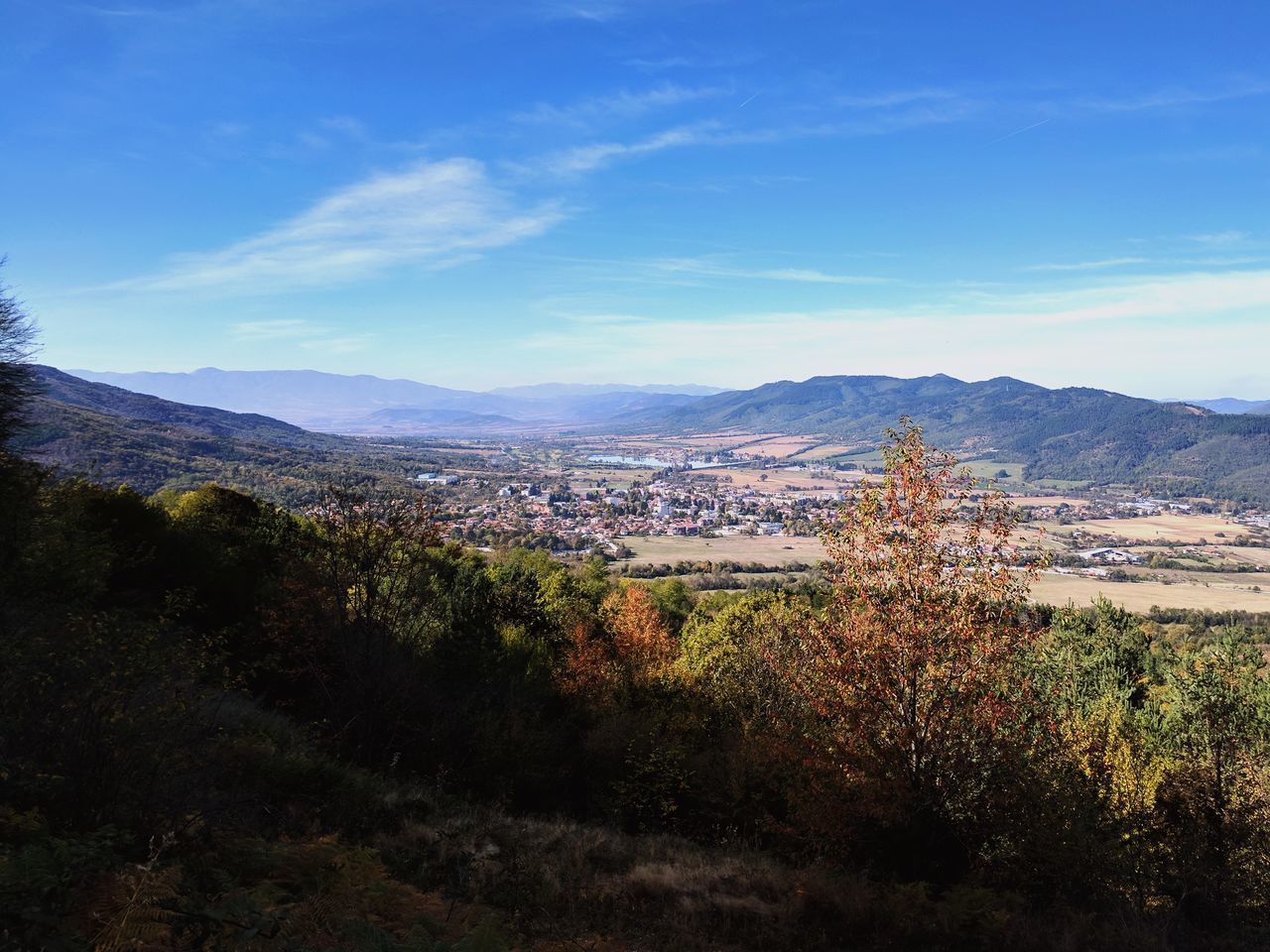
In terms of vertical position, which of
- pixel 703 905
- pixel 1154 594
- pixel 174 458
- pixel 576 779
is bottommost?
pixel 1154 594

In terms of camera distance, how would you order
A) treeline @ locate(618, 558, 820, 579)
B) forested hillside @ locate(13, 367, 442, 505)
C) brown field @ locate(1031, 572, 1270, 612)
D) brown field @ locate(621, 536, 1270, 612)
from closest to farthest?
forested hillside @ locate(13, 367, 442, 505), brown field @ locate(1031, 572, 1270, 612), brown field @ locate(621, 536, 1270, 612), treeline @ locate(618, 558, 820, 579)

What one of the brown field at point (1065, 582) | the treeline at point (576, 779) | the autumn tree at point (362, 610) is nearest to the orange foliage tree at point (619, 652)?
the treeline at point (576, 779)

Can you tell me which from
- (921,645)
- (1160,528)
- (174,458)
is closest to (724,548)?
(174,458)

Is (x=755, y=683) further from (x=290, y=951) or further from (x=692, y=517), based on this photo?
(x=692, y=517)

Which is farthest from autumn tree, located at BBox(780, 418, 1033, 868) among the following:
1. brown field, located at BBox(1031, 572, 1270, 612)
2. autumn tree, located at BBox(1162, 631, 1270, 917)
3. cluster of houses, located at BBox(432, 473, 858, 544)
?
cluster of houses, located at BBox(432, 473, 858, 544)

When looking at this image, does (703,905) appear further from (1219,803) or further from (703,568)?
(703,568)

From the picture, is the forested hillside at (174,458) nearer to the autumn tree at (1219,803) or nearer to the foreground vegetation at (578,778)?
the foreground vegetation at (578,778)

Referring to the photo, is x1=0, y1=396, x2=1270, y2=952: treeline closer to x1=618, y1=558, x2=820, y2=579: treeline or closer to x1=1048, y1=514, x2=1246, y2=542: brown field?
x1=618, y1=558, x2=820, y2=579: treeline
